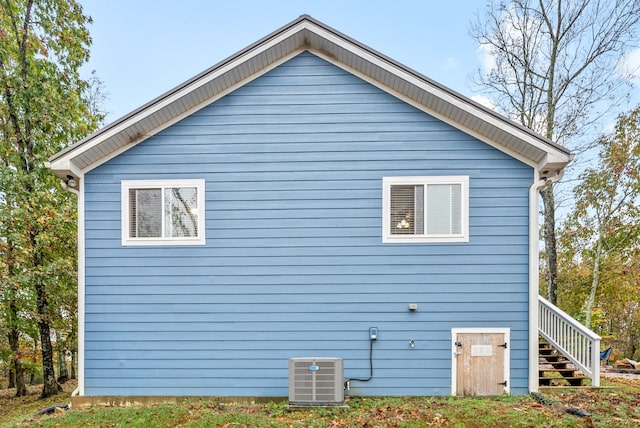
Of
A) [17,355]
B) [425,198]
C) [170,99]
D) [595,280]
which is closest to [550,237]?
[595,280]

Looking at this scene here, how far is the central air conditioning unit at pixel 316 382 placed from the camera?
516cm

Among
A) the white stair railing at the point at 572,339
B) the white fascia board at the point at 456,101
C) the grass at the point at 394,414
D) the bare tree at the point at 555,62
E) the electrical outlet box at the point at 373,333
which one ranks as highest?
the bare tree at the point at 555,62

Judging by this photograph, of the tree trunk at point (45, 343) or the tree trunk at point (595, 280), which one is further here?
the tree trunk at point (595, 280)

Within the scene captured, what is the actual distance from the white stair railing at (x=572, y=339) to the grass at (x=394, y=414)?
41 centimetres

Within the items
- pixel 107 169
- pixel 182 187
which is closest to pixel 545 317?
pixel 182 187

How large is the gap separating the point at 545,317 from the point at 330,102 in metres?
5.99

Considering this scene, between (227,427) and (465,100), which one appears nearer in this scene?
(227,427)

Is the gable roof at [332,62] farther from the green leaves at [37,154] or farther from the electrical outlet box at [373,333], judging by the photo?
the electrical outlet box at [373,333]

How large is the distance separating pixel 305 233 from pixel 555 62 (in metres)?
10.5

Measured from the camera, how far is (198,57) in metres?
16.0

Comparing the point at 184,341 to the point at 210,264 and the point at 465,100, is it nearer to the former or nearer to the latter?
the point at 210,264

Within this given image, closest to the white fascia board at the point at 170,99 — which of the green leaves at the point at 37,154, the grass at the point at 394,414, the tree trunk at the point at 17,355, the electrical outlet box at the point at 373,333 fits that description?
the green leaves at the point at 37,154

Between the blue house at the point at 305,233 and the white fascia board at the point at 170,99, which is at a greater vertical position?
the white fascia board at the point at 170,99

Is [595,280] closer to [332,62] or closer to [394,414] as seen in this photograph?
[394,414]
